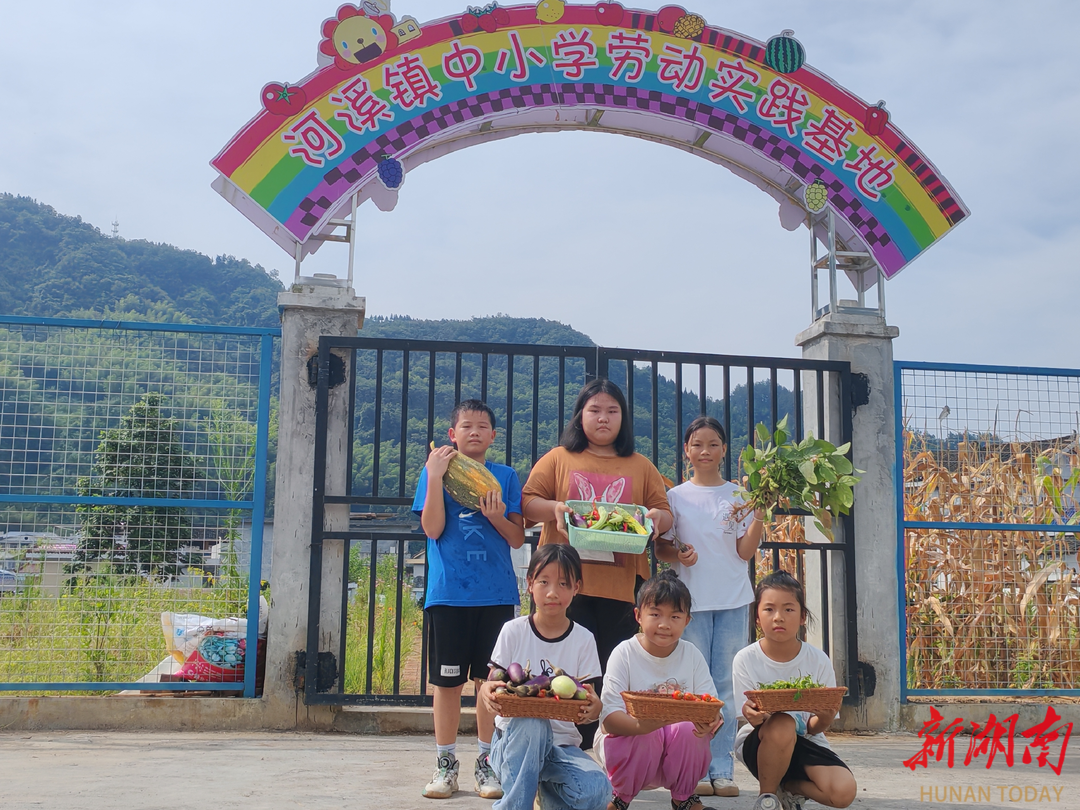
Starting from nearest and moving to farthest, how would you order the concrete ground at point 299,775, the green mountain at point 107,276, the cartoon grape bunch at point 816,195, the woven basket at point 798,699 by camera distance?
the woven basket at point 798,699 → the concrete ground at point 299,775 → the cartoon grape bunch at point 816,195 → the green mountain at point 107,276

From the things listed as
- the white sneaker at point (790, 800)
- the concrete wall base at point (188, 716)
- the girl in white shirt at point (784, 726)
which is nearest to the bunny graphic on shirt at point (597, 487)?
the girl in white shirt at point (784, 726)

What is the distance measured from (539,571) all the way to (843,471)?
1623 mm

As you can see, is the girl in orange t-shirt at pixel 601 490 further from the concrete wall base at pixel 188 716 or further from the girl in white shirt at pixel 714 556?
the concrete wall base at pixel 188 716

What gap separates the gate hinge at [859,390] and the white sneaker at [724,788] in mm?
2980

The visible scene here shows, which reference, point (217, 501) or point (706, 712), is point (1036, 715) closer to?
point (706, 712)

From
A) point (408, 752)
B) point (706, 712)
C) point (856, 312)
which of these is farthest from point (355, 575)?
point (706, 712)

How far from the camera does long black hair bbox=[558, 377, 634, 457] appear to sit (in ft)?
14.1

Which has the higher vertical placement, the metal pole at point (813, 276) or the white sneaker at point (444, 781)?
the metal pole at point (813, 276)

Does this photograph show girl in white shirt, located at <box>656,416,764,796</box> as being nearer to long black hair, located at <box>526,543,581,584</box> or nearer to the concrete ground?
the concrete ground

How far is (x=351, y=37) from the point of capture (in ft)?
17.8

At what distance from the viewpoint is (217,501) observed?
530 cm

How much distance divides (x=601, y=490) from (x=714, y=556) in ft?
2.17

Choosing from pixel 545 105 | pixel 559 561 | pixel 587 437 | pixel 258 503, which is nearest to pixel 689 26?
pixel 545 105

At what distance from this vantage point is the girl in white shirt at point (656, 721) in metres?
3.28
